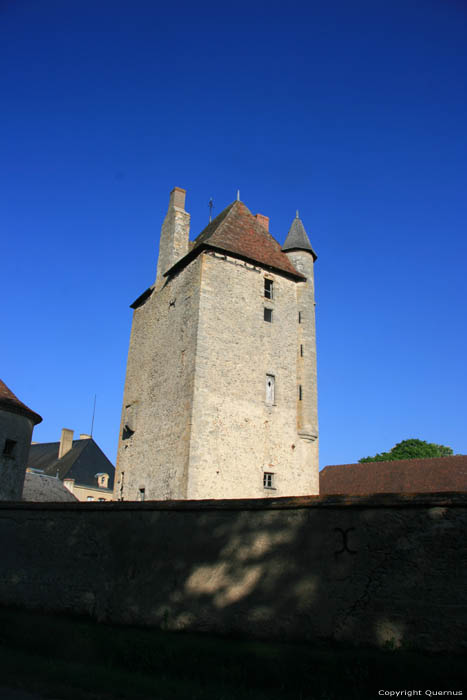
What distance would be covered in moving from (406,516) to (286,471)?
13.9 m

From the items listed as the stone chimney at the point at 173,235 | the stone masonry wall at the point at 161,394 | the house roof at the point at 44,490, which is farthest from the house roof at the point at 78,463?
the stone chimney at the point at 173,235

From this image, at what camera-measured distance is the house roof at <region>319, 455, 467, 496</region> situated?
103 feet

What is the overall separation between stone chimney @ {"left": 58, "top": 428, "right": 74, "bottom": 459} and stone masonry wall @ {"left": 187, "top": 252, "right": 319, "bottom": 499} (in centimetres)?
3335

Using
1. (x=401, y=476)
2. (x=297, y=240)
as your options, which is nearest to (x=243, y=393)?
(x=297, y=240)

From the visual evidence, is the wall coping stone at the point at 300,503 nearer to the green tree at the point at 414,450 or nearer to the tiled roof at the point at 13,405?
the tiled roof at the point at 13,405

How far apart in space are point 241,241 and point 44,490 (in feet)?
74.0

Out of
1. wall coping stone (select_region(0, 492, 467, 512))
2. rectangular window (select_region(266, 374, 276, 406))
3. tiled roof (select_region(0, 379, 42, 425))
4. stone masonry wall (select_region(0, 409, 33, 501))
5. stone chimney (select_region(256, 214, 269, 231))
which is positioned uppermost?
stone chimney (select_region(256, 214, 269, 231))

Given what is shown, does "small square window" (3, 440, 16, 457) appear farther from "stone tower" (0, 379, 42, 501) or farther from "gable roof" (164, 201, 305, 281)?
"gable roof" (164, 201, 305, 281)

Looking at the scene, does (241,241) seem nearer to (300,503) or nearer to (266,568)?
(300,503)

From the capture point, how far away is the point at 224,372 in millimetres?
19562

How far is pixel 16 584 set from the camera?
9.32 meters

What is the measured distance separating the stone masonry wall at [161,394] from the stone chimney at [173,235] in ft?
3.65

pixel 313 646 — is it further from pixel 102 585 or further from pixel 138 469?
pixel 138 469

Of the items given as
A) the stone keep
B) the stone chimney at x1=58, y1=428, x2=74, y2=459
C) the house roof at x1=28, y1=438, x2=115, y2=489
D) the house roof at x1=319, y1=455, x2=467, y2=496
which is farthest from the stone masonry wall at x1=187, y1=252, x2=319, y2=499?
the stone chimney at x1=58, y1=428, x2=74, y2=459
